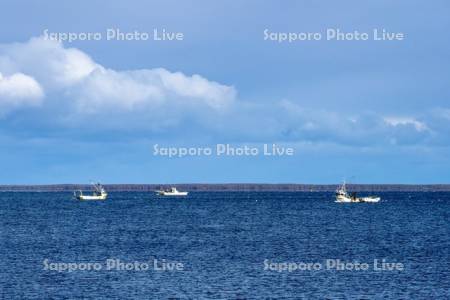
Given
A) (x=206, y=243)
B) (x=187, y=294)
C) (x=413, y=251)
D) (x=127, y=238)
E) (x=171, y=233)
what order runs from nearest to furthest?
(x=187, y=294) < (x=413, y=251) < (x=206, y=243) < (x=127, y=238) < (x=171, y=233)

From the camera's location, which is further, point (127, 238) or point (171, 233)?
point (171, 233)

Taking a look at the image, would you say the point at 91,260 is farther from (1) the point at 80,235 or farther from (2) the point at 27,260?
(1) the point at 80,235

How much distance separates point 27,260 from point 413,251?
43.1 meters

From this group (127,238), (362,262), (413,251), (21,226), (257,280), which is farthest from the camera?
(21,226)

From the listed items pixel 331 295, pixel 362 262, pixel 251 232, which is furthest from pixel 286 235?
pixel 331 295

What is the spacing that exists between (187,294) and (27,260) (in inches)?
1120

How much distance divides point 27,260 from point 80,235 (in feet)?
118

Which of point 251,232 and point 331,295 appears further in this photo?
point 251,232

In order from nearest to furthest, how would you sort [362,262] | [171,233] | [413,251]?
1. [362,262]
2. [413,251]
3. [171,233]

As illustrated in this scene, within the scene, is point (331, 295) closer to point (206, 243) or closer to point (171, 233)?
point (206, 243)

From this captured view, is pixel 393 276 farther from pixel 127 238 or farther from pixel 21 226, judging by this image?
pixel 21 226

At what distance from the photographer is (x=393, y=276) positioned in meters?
76.9

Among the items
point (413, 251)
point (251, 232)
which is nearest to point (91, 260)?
point (413, 251)

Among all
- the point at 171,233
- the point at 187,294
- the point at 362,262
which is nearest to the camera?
the point at 187,294
